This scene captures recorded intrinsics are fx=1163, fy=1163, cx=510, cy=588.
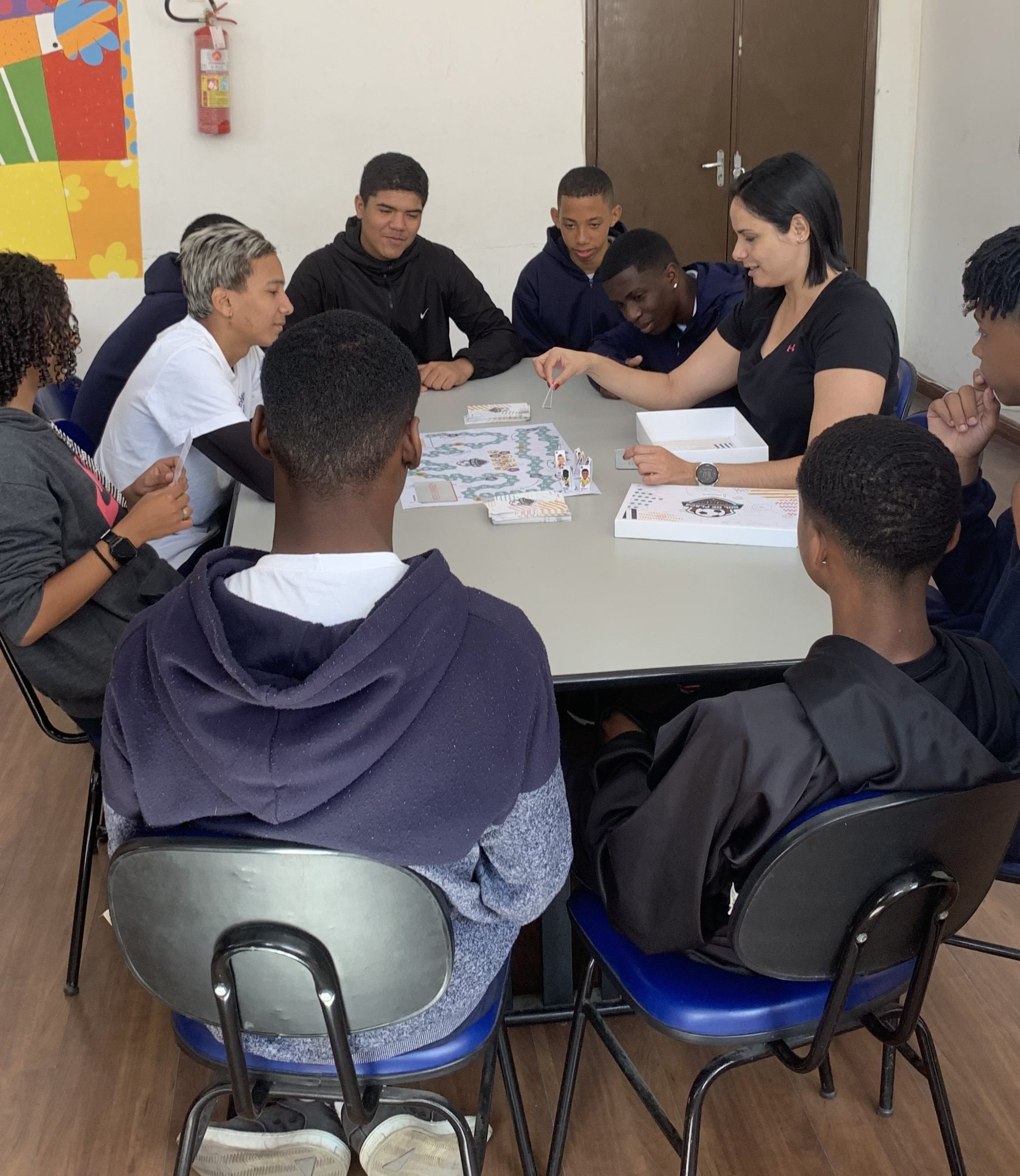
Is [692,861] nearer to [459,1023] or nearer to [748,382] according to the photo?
[459,1023]

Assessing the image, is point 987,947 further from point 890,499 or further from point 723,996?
point 890,499

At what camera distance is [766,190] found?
2301 millimetres

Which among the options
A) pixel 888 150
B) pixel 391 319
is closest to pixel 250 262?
pixel 391 319

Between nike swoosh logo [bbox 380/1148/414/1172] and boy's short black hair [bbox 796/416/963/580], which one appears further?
nike swoosh logo [bbox 380/1148/414/1172]

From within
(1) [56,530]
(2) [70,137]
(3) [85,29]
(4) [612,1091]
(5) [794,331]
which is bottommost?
(4) [612,1091]

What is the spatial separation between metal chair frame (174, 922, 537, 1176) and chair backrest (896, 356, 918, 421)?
1694 millimetres

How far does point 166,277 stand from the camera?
2832 mm

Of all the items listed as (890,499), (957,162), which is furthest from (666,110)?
(890,499)

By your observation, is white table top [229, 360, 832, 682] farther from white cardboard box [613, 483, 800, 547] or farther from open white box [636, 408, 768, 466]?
open white box [636, 408, 768, 466]

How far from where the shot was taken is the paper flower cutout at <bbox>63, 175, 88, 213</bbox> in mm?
5055

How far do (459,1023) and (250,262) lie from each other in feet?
5.51

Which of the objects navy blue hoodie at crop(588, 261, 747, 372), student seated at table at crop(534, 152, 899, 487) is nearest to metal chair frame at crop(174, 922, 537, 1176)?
student seated at table at crop(534, 152, 899, 487)

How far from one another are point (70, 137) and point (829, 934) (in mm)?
4961

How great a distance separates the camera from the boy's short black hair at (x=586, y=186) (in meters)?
3.55
